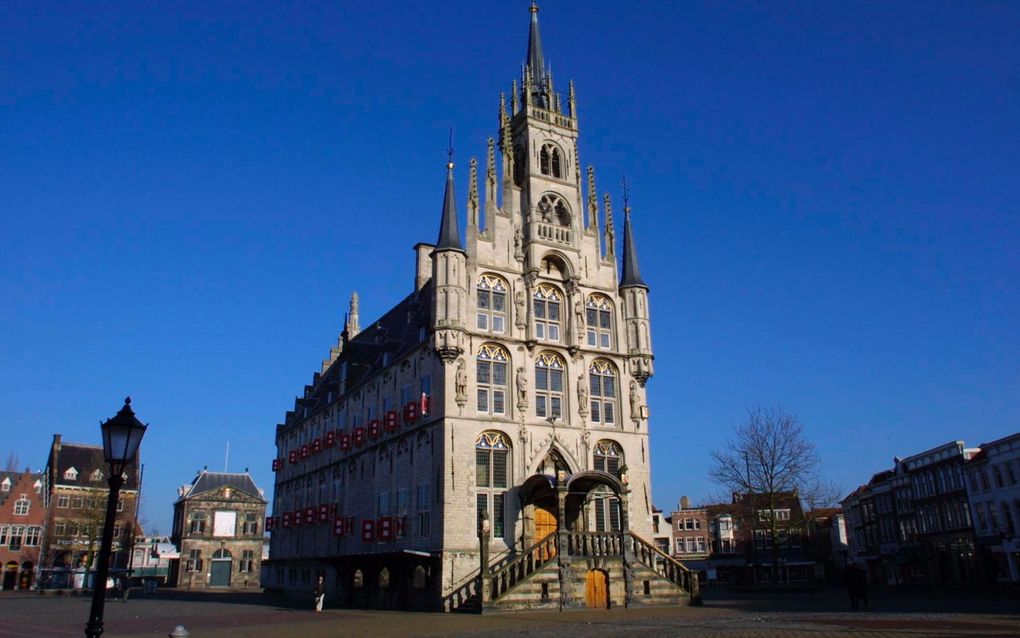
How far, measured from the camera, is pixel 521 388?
3766cm

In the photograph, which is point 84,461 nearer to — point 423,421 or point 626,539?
point 423,421

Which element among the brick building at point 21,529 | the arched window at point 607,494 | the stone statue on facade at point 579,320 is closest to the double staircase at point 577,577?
the arched window at point 607,494

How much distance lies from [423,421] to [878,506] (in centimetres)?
6000

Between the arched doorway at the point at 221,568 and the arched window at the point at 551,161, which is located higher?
the arched window at the point at 551,161

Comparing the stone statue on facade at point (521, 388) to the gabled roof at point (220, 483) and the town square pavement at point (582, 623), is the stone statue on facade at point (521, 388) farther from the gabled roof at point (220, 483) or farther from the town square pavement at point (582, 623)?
the gabled roof at point (220, 483)

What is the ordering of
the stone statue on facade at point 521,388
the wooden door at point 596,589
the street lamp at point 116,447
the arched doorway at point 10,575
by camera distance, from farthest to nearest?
1. the arched doorway at point 10,575
2. the stone statue on facade at point 521,388
3. the wooden door at point 596,589
4. the street lamp at point 116,447

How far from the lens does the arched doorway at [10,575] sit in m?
77.2

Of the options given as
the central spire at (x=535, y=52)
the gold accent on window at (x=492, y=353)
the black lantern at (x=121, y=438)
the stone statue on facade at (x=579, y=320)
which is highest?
the central spire at (x=535, y=52)

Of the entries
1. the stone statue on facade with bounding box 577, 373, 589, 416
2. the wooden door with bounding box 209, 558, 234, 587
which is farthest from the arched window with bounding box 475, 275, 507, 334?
the wooden door with bounding box 209, 558, 234, 587

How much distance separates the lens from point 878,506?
7900 cm

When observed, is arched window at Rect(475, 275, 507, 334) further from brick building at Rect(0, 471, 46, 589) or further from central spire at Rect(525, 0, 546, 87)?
brick building at Rect(0, 471, 46, 589)

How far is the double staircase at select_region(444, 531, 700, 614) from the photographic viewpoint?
102 ft

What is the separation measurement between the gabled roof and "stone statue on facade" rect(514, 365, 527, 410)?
6301 centimetres

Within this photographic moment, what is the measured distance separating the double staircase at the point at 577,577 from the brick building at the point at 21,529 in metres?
65.6
